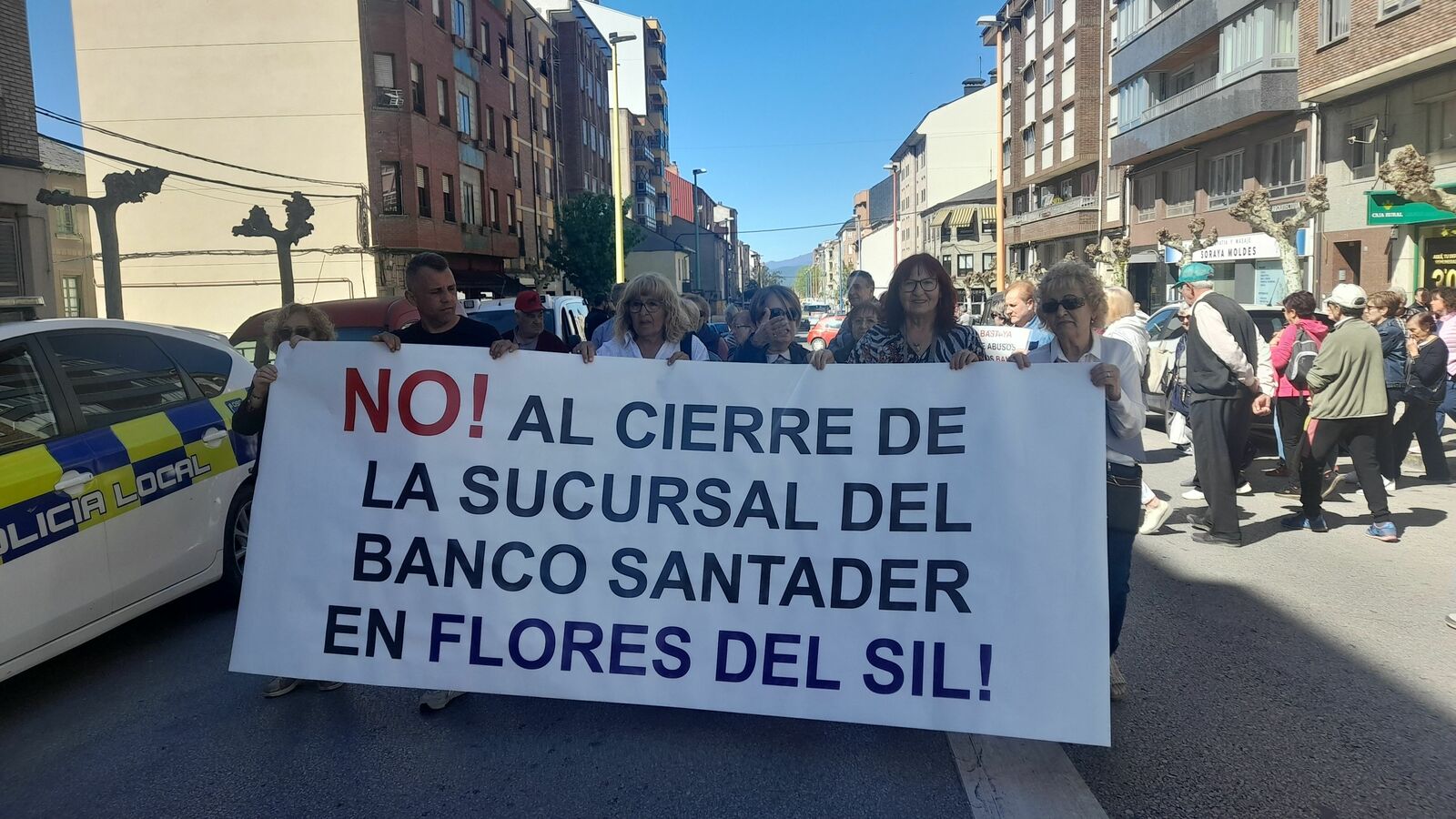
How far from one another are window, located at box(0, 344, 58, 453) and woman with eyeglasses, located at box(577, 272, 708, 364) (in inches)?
91.2

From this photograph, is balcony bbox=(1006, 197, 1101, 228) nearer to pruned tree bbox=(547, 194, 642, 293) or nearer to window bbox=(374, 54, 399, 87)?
pruned tree bbox=(547, 194, 642, 293)

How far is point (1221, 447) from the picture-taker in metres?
6.49

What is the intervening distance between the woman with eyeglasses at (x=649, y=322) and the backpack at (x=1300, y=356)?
5.62m

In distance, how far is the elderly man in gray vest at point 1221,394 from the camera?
6348 mm

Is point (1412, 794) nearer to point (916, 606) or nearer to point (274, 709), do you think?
point (916, 606)

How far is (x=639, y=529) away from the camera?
373 centimetres

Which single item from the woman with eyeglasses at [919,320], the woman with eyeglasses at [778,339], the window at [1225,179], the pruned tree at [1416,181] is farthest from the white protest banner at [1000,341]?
the window at [1225,179]

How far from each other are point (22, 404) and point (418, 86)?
26672 millimetres

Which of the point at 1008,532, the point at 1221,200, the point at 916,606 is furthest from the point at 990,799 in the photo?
the point at 1221,200

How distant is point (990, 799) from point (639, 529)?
149 centimetres

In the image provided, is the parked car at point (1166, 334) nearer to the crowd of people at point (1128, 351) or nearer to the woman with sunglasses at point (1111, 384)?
the crowd of people at point (1128, 351)

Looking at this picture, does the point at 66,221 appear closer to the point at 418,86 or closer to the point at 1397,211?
the point at 418,86

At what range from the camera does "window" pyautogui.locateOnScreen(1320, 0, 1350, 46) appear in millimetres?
22375

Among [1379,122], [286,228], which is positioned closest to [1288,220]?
[1379,122]
